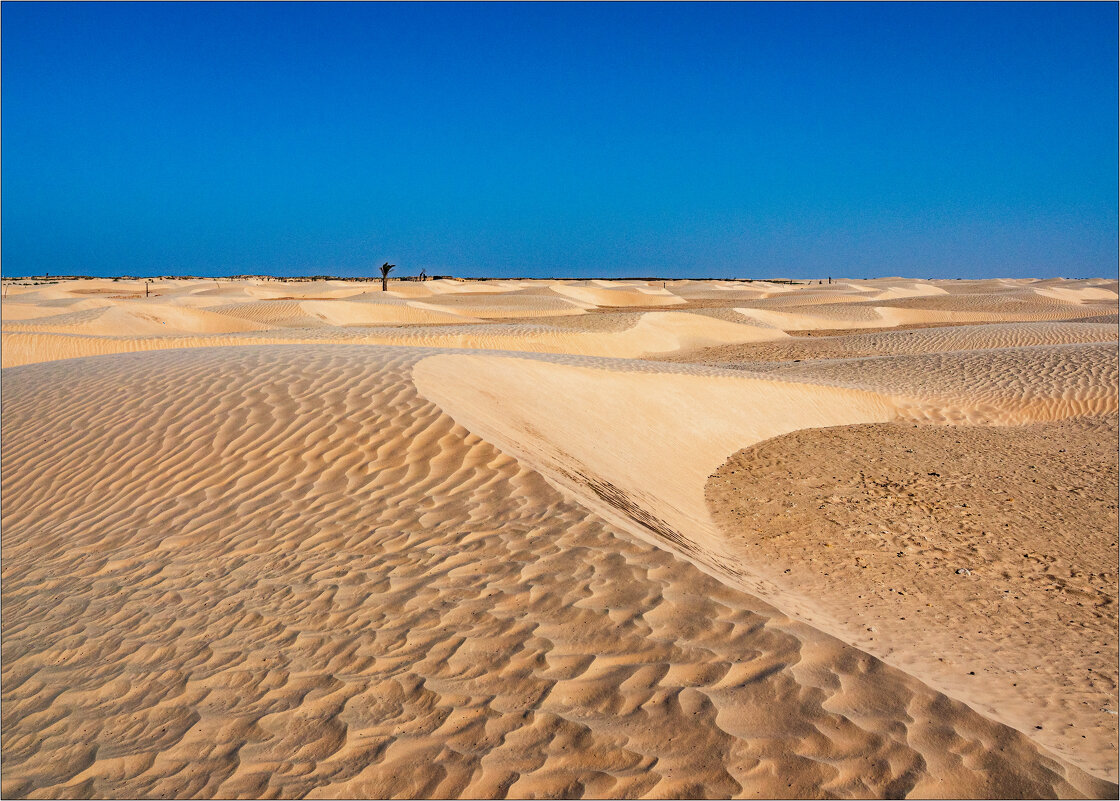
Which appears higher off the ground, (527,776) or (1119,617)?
(527,776)

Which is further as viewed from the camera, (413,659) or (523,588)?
(523,588)

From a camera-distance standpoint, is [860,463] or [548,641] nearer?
[548,641]

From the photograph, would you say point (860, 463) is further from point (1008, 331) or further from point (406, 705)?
point (1008, 331)

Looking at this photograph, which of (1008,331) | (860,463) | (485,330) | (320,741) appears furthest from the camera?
(1008,331)

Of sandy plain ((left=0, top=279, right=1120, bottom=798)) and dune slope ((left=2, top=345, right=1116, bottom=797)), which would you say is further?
sandy plain ((left=0, top=279, right=1120, bottom=798))

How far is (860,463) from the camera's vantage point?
396 inches

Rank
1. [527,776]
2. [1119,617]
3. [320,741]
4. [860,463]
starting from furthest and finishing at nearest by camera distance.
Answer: [860,463] → [1119,617] → [320,741] → [527,776]

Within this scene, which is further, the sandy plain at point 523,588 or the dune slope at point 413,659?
the sandy plain at point 523,588

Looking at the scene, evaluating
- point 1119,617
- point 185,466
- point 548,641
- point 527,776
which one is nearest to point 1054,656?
point 1119,617

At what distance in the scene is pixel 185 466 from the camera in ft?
22.3

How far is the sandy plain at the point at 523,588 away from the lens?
2912 millimetres

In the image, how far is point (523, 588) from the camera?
166 inches

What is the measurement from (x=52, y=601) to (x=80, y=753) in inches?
76.8

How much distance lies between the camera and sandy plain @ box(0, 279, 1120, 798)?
2912 millimetres
